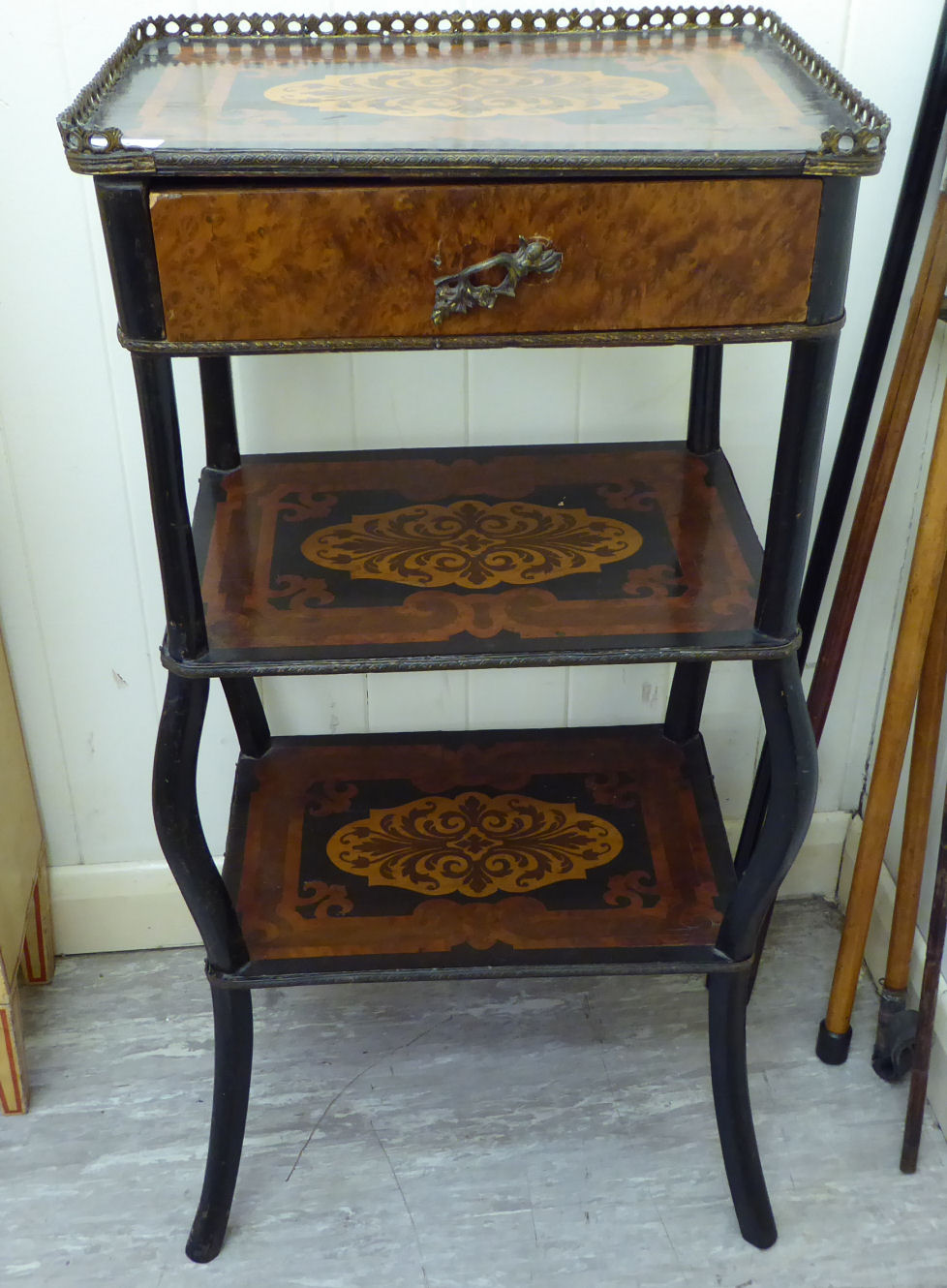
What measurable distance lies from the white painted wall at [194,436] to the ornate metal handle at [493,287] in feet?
1.83

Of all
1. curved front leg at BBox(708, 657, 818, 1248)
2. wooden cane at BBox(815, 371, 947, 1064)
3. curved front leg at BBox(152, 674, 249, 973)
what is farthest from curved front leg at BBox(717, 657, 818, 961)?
curved front leg at BBox(152, 674, 249, 973)

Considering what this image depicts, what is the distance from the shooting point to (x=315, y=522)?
1.47 m

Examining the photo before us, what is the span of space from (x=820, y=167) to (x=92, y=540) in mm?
1085

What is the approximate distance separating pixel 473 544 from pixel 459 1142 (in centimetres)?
83

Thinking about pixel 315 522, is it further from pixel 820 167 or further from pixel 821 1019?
pixel 821 1019

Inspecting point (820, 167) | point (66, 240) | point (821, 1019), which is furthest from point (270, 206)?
point (821, 1019)

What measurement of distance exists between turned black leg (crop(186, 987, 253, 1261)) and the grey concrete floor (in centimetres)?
4

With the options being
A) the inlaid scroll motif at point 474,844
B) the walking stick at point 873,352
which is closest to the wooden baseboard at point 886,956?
the walking stick at point 873,352

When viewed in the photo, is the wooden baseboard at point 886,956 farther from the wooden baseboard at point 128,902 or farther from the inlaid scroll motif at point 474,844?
the inlaid scroll motif at point 474,844

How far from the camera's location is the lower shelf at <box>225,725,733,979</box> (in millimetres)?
1494

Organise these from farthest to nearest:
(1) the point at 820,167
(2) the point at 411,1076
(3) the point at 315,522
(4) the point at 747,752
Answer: (4) the point at 747,752
(2) the point at 411,1076
(3) the point at 315,522
(1) the point at 820,167

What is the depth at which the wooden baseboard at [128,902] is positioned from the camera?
77.6 inches

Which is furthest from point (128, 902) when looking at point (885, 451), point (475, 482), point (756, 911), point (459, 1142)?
point (885, 451)

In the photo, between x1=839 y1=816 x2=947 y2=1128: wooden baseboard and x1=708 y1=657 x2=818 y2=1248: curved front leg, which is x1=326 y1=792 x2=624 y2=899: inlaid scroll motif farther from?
x1=839 y1=816 x2=947 y2=1128: wooden baseboard
